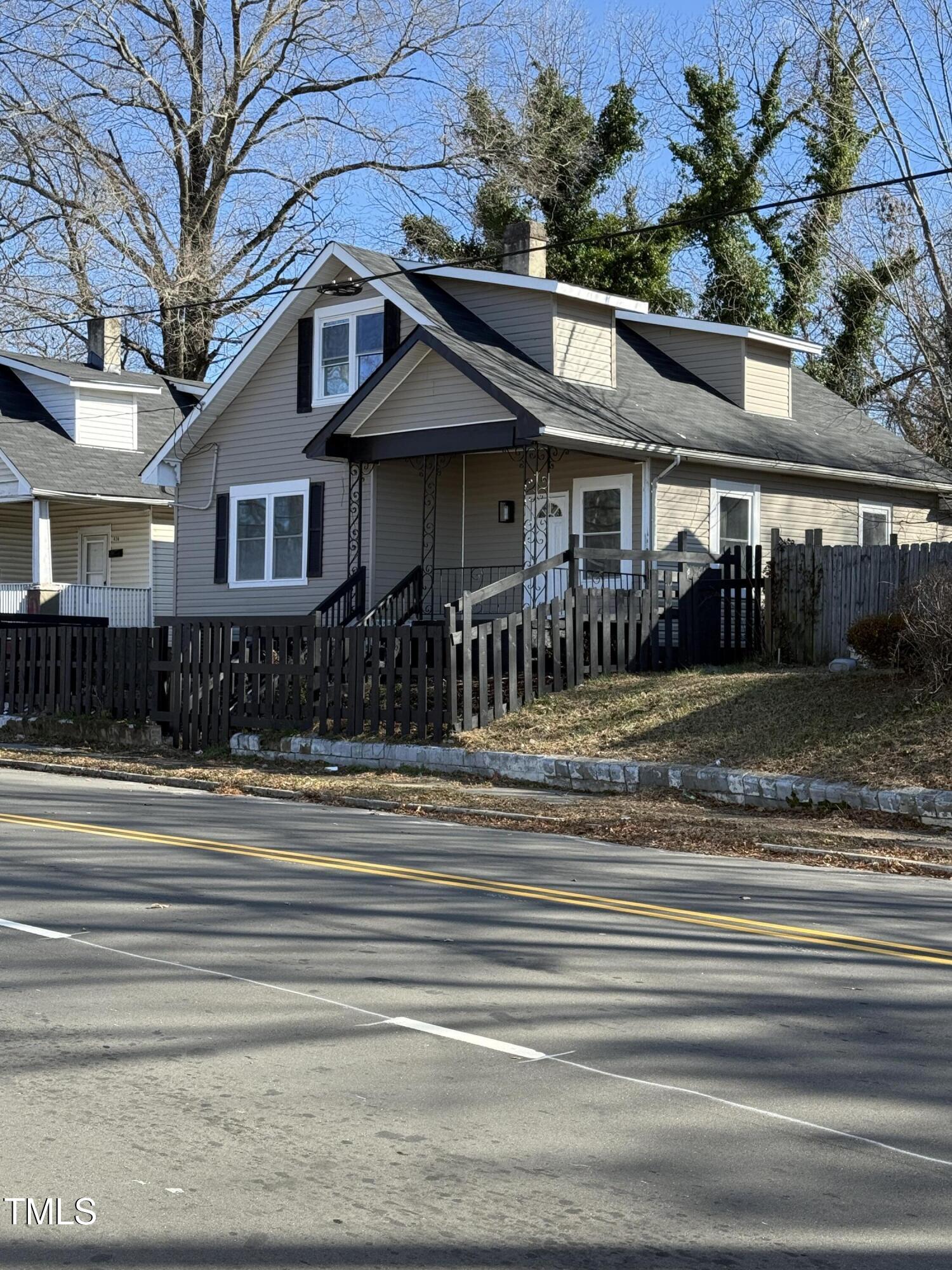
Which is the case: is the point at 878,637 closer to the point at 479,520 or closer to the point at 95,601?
the point at 479,520

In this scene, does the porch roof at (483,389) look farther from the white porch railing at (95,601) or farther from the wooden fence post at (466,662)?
the white porch railing at (95,601)

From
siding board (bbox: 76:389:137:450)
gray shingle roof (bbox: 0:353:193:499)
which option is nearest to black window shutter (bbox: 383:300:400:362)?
gray shingle roof (bbox: 0:353:193:499)

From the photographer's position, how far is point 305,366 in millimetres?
27250

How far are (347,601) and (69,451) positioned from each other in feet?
45.9

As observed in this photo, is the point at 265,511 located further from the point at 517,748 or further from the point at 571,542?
the point at 517,748

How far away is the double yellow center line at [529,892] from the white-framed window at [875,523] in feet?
64.4

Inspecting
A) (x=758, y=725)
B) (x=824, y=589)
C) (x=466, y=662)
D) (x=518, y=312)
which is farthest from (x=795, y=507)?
(x=758, y=725)

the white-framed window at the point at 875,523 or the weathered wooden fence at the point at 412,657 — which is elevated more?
the white-framed window at the point at 875,523

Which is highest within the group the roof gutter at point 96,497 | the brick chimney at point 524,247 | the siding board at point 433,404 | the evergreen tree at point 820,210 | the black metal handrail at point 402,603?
the evergreen tree at point 820,210

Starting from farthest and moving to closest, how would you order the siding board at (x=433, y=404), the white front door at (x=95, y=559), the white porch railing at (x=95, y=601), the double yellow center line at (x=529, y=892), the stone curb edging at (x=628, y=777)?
the white front door at (x=95, y=559) < the white porch railing at (x=95, y=601) < the siding board at (x=433, y=404) < the stone curb edging at (x=628, y=777) < the double yellow center line at (x=529, y=892)

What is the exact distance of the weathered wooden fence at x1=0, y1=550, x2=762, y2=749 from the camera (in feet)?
63.6

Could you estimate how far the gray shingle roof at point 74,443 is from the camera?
35.0 m

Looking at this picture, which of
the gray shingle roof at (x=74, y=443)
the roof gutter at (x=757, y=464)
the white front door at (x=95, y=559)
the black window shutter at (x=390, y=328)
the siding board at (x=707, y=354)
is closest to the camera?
the roof gutter at (x=757, y=464)

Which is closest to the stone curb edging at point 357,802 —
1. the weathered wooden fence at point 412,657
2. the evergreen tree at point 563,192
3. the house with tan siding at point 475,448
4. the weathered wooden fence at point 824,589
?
the weathered wooden fence at point 412,657
